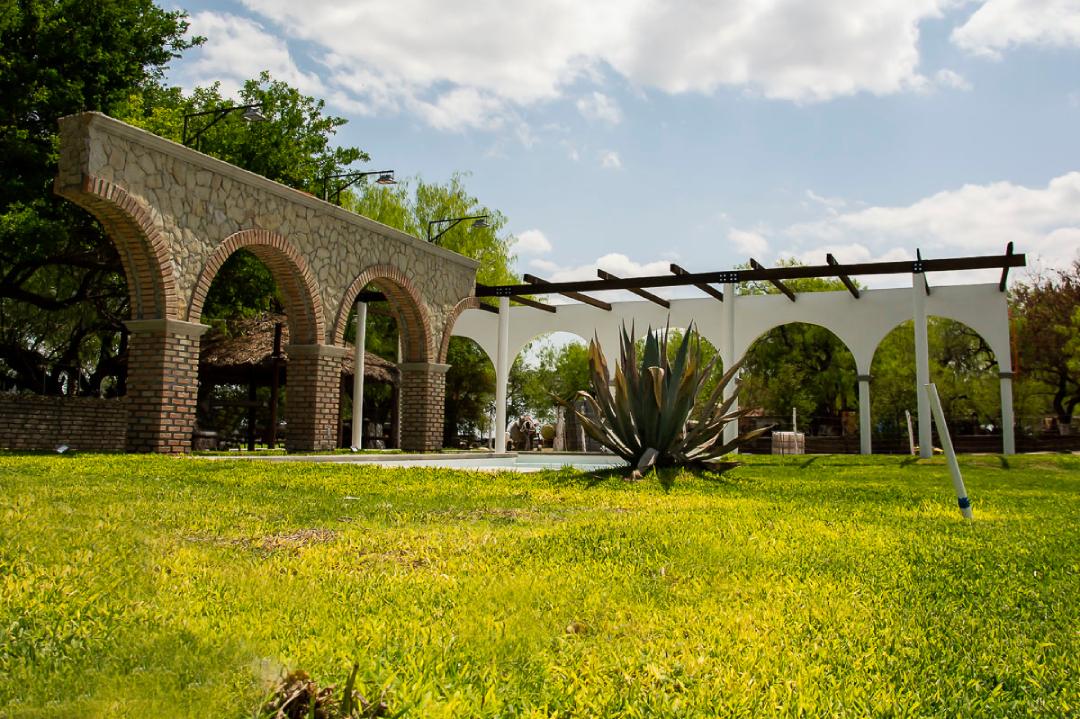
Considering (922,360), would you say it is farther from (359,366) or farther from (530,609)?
(530,609)

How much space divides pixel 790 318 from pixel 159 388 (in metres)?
13.3

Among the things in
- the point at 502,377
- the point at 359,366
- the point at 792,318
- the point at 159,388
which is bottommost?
the point at 159,388

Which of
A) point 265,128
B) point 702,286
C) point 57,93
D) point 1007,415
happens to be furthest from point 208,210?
point 1007,415

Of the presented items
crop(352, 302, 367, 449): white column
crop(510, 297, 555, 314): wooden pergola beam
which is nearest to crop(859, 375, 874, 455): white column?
crop(510, 297, 555, 314): wooden pergola beam

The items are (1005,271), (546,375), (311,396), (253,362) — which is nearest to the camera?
(311,396)

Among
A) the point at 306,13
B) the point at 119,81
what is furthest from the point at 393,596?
the point at 119,81

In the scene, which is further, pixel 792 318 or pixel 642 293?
pixel 792 318

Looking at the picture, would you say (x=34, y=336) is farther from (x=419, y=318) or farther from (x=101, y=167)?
(x=101, y=167)

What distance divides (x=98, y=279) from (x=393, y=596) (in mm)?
18342

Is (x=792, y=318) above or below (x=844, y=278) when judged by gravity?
below

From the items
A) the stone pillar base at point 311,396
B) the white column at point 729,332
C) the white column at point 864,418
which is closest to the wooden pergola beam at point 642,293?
the white column at point 729,332

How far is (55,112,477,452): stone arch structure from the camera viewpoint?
30.2ft

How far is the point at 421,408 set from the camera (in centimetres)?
1501

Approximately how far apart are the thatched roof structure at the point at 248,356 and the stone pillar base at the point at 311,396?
485 centimetres
